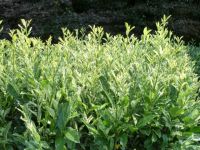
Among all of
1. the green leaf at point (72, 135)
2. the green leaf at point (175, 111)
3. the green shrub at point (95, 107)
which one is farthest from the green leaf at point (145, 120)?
the green leaf at point (72, 135)

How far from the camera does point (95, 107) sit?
9.35 feet

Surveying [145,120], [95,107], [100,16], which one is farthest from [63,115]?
[100,16]

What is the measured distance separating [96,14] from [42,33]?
174 centimetres

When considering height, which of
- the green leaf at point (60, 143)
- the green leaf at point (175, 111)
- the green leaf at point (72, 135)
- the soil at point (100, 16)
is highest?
the soil at point (100, 16)

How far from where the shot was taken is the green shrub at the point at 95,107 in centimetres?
274

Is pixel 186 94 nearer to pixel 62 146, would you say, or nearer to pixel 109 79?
pixel 109 79

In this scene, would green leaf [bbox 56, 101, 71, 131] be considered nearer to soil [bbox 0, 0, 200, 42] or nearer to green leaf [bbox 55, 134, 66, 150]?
green leaf [bbox 55, 134, 66, 150]

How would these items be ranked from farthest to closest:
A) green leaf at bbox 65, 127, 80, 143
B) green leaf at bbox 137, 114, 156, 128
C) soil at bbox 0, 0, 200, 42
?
soil at bbox 0, 0, 200, 42
green leaf at bbox 137, 114, 156, 128
green leaf at bbox 65, 127, 80, 143

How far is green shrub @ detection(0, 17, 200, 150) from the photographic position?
2742 millimetres

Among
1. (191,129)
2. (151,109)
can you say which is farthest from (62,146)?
(191,129)

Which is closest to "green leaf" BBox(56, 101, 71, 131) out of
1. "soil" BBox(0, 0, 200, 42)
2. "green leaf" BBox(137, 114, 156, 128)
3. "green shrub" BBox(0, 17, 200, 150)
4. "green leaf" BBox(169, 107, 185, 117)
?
"green shrub" BBox(0, 17, 200, 150)

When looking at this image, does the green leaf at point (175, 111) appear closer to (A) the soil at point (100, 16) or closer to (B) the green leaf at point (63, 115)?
(B) the green leaf at point (63, 115)

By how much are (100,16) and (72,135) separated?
987 centimetres

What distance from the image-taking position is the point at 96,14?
40.8 feet
